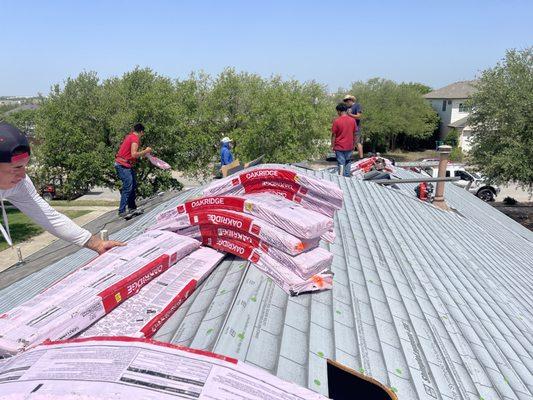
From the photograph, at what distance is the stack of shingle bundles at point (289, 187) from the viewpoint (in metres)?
4.51

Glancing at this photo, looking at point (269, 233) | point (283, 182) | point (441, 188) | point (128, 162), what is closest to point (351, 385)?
point (269, 233)

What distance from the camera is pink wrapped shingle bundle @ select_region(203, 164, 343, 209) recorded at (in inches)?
176

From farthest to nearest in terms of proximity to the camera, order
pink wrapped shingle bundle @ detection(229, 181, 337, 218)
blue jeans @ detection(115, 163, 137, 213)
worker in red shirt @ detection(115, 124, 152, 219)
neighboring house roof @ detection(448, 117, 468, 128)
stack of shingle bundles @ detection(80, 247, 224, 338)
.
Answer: neighboring house roof @ detection(448, 117, 468, 128) < blue jeans @ detection(115, 163, 137, 213) < worker in red shirt @ detection(115, 124, 152, 219) < pink wrapped shingle bundle @ detection(229, 181, 337, 218) < stack of shingle bundles @ detection(80, 247, 224, 338)

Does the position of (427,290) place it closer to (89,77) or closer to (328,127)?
(89,77)

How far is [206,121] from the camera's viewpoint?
105 feet

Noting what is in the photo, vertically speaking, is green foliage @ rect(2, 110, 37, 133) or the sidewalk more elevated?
green foliage @ rect(2, 110, 37, 133)

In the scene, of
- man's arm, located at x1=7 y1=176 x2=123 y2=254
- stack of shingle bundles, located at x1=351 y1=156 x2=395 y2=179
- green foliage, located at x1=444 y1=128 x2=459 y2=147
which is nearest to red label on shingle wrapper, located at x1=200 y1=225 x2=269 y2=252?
man's arm, located at x1=7 y1=176 x2=123 y2=254

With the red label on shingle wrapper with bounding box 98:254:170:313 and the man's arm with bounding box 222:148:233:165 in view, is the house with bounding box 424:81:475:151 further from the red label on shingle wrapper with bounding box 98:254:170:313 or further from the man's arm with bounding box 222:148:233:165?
the red label on shingle wrapper with bounding box 98:254:170:313

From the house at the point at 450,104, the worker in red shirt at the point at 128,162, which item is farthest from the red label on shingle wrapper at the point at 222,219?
the house at the point at 450,104

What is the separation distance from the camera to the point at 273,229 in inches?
146

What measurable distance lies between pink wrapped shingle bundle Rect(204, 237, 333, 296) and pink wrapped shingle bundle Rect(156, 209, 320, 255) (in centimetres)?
19

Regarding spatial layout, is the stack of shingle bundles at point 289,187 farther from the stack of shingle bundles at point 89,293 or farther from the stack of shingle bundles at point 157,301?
the stack of shingle bundles at point 89,293

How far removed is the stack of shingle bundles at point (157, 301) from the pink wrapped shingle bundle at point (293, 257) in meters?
0.27

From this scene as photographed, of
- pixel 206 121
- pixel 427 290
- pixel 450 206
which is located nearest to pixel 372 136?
pixel 206 121
